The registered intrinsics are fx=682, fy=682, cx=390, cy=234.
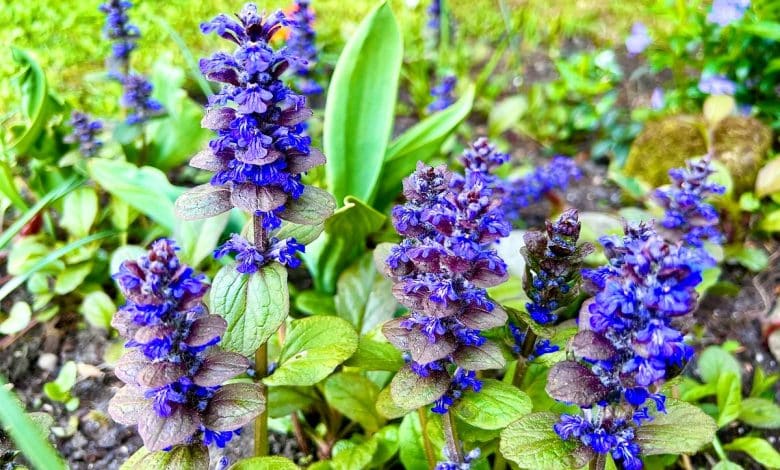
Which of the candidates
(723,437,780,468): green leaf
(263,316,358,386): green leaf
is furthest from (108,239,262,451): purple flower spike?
(723,437,780,468): green leaf

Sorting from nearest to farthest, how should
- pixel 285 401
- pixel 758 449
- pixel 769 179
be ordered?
1. pixel 285 401
2. pixel 758 449
3. pixel 769 179

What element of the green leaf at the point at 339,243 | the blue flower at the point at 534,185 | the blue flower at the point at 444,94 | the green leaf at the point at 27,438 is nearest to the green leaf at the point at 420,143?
the green leaf at the point at 339,243

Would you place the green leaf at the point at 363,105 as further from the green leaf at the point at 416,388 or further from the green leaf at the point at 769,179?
the green leaf at the point at 769,179

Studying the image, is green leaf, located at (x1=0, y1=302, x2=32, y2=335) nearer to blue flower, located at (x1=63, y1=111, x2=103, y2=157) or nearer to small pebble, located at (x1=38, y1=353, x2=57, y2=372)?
small pebble, located at (x1=38, y1=353, x2=57, y2=372)

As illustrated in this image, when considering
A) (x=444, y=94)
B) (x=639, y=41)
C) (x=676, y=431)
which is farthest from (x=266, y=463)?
(x=639, y=41)

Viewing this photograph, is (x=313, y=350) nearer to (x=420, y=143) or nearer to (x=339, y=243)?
(x=339, y=243)
